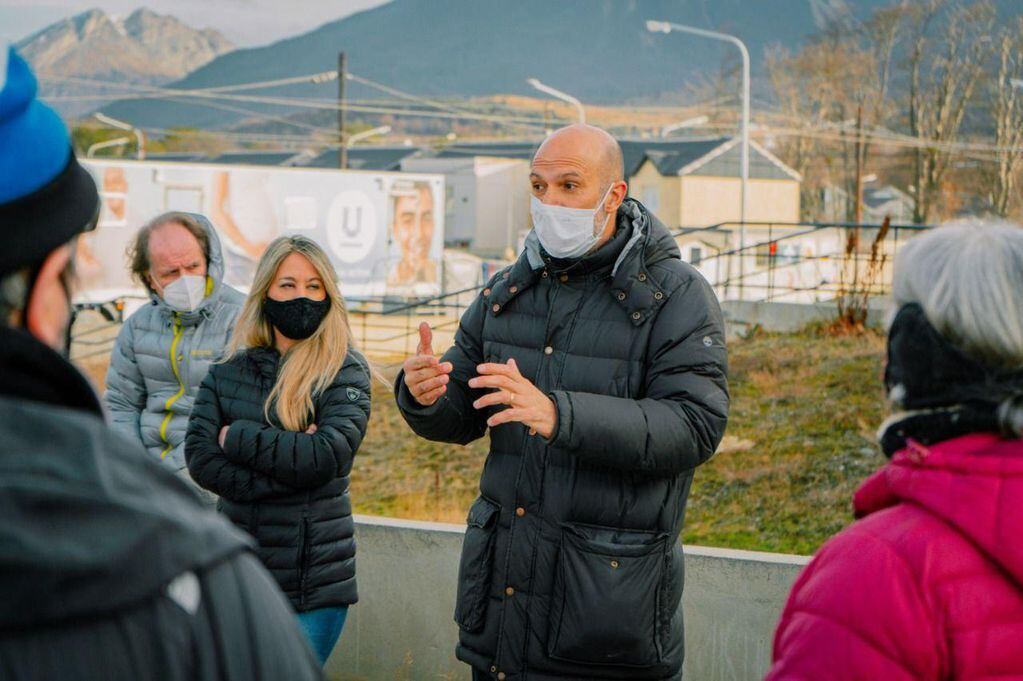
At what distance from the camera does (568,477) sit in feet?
11.4

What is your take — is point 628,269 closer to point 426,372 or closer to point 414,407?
point 426,372

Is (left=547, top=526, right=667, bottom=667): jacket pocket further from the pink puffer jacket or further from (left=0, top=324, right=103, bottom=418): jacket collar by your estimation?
(left=0, top=324, right=103, bottom=418): jacket collar

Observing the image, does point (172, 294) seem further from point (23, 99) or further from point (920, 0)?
point (920, 0)

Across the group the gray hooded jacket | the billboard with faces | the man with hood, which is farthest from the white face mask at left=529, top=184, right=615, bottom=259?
the billboard with faces

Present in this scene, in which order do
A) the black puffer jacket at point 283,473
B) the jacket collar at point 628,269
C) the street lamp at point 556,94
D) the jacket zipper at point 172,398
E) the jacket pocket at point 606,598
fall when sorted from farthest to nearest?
1. the street lamp at point 556,94
2. the jacket zipper at point 172,398
3. the black puffer jacket at point 283,473
4. the jacket collar at point 628,269
5. the jacket pocket at point 606,598

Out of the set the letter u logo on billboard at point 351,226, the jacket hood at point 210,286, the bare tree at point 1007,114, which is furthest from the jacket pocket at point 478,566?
the bare tree at point 1007,114

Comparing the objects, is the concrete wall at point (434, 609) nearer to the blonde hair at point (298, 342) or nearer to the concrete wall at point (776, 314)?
the blonde hair at point (298, 342)

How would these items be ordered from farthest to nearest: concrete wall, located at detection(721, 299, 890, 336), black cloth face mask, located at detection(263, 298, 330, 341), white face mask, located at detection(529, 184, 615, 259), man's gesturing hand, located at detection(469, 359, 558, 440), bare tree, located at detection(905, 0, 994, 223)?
bare tree, located at detection(905, 0, 994, 223) < concrete wall, located at detection(721, 299, 890, 336) < black cloth face mask, located at detection(263, 298, 330, 341) < white face mask, located at detection(529, 184, 615, 259) < man's gesturing hand, located at detection(469, 359, 558, 440)

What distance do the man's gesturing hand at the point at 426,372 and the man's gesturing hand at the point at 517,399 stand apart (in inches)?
13.0

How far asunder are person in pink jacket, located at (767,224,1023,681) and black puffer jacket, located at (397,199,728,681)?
4.45 feet

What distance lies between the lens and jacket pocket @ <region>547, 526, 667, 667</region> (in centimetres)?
336

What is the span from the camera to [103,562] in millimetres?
1166

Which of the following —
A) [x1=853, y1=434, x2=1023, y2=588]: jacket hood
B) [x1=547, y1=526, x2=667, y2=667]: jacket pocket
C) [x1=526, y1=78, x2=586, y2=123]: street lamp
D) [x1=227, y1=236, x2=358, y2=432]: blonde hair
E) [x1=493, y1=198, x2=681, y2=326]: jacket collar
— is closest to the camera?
[x1=853, y1=434, x2=1023, y2=588]: jacket hood

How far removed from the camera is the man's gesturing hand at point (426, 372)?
3574mm
